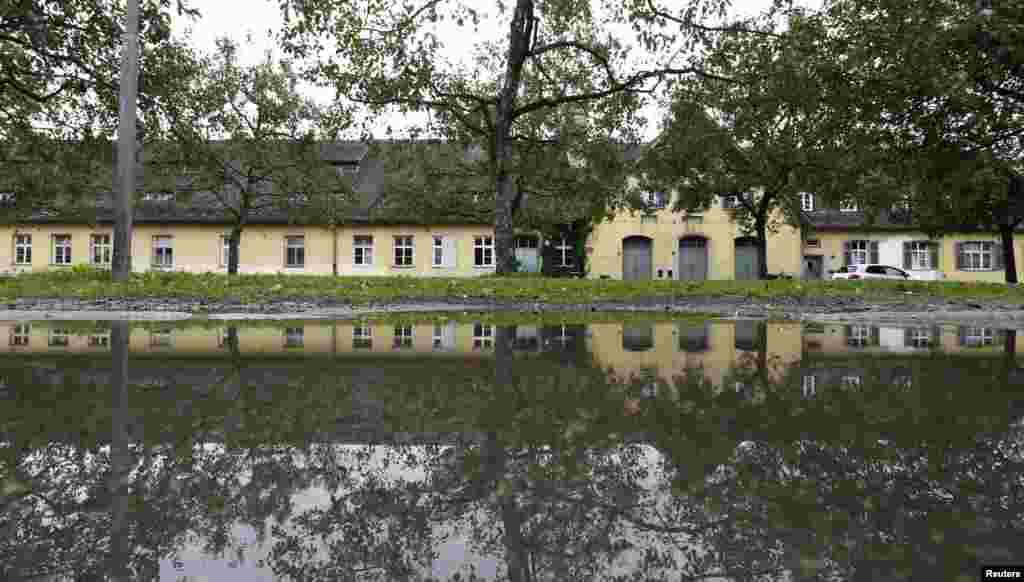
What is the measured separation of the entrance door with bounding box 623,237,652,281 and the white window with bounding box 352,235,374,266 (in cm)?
1398

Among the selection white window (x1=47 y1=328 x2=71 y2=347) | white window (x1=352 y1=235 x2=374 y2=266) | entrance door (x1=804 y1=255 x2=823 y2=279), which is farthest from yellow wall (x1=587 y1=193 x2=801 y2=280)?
white window (x1=47 y1=328 x2=71 y2=347)

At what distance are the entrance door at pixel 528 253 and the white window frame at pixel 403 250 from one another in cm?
563

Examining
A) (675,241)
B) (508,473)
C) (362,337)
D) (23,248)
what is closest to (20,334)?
(362,337)

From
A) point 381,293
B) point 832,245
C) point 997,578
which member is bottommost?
point 997,578

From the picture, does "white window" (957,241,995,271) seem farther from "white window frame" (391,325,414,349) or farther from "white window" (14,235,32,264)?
"white window" (14,235,32,264)

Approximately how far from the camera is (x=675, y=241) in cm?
3634

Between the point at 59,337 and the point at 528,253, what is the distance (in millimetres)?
30595

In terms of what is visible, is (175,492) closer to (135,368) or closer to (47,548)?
(47,548)

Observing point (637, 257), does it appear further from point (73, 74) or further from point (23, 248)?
point (23, 248)

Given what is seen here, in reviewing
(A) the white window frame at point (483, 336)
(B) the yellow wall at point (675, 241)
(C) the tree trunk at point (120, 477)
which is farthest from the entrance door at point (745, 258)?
(C) the tree trunk at point (120, 477)

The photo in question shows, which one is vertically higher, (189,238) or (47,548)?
(189,238)

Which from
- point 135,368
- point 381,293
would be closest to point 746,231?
point 381,293

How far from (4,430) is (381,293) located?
813cm

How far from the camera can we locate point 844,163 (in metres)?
15.2
